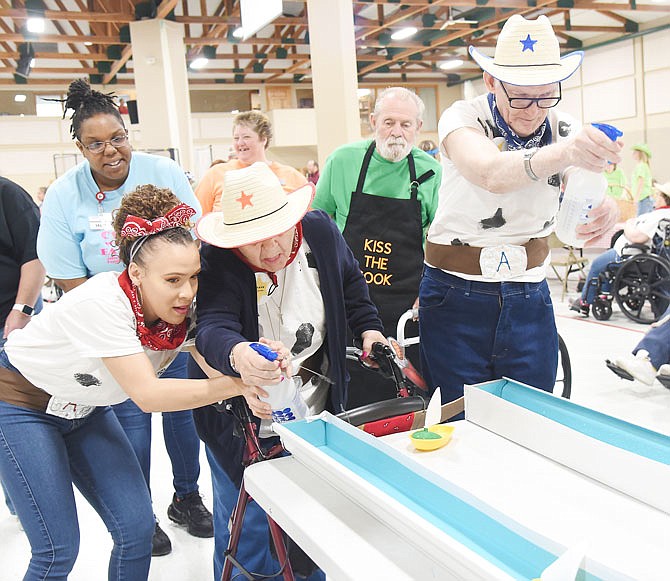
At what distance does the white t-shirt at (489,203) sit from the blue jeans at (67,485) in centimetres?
108

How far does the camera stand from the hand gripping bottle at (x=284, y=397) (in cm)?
143

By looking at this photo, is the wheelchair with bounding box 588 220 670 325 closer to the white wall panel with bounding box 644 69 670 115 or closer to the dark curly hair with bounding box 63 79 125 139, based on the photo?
the dark curly hair with bounding box 63 79 125 139

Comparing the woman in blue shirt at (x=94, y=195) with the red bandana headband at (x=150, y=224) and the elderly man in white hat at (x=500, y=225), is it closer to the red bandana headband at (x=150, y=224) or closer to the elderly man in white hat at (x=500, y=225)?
the red bandana headband at (x=150, y=224)

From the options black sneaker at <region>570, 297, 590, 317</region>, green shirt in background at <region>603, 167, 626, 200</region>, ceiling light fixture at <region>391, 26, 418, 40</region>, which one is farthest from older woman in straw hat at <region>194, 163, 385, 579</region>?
ceiling light fixture at <region>391, 26, 418, 40</region>

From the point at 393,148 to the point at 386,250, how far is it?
446mm

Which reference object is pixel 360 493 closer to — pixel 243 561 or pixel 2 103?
pixel 243 561

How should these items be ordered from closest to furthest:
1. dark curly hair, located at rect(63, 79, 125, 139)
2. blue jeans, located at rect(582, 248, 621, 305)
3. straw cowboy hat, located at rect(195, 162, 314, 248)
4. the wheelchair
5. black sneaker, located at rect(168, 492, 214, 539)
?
1. straw cowboy hat, located at rect(195, 162, 314, 248)
2. dark curly hair, located at rect(63, 79, 125, 139)
3. black sneaker, located at rect(168, 492, 214, 539)
4. the wheelchair
5. blue jeans, located at rect(582, 248, 621, 305)

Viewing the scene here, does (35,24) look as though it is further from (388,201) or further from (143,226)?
(143,226)

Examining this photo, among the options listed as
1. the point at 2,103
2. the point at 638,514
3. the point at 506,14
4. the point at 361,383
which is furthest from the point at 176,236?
the point at 2,103

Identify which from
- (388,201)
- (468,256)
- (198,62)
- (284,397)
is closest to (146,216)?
(284,397)

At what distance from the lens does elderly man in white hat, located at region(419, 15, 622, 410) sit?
5.46 feet

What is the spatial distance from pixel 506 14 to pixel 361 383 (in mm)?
11085

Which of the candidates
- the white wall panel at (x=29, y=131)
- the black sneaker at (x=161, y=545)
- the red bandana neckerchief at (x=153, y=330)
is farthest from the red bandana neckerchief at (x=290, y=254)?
the white wall panel at (x=29, y=131)

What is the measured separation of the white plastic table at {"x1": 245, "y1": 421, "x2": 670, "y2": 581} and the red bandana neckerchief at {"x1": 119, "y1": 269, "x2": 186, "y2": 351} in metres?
0.41
